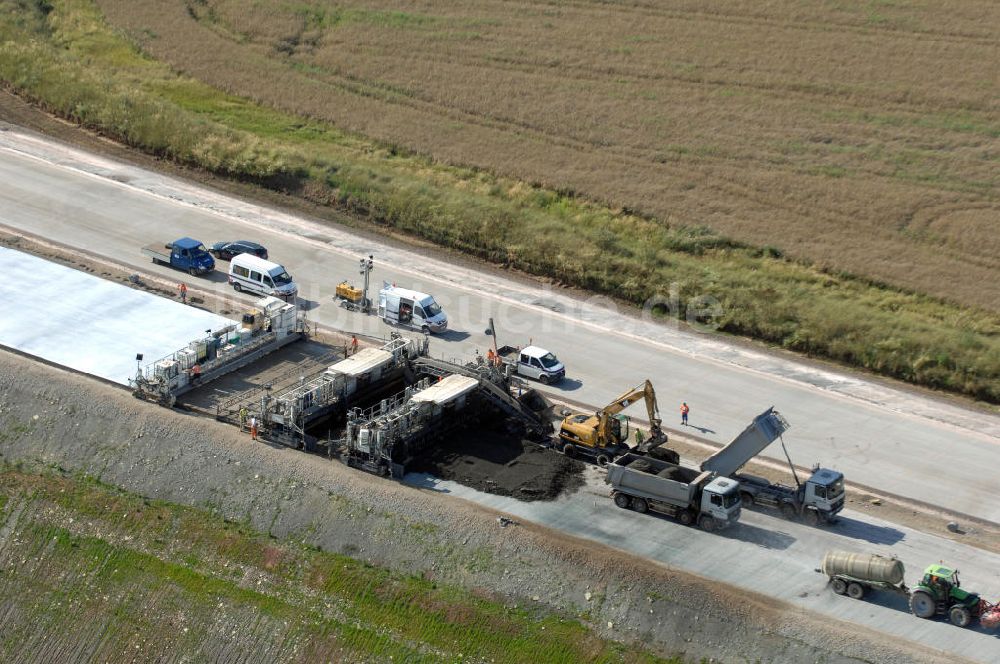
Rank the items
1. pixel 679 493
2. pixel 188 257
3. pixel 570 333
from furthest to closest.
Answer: pixel 188 257 → pixel 570 333 → pixel 679 493

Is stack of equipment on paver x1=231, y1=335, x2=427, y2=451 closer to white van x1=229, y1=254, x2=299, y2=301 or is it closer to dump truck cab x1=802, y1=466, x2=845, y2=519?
white van x1=229, y1=254, x2=299, y2=301

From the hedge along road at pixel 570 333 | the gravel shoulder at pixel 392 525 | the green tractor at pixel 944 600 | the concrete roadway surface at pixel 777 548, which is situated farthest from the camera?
the hedge along road at pixel 570 333

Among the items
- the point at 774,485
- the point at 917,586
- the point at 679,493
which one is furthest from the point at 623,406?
the point at 917,586

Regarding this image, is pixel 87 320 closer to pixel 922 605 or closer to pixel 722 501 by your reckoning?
pixel 722 501

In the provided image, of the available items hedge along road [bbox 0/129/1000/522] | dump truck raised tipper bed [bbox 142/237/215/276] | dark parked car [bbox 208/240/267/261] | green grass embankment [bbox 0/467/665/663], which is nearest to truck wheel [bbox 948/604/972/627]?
green grass embankment [bbox 0/467/665/663]

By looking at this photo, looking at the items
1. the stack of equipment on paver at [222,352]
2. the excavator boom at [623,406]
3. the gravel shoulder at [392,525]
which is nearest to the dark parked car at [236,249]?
the stack of equipment on paver at [222,352]

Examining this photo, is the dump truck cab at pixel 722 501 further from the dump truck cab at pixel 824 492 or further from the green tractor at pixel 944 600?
the green tractor at pixel 944 600
